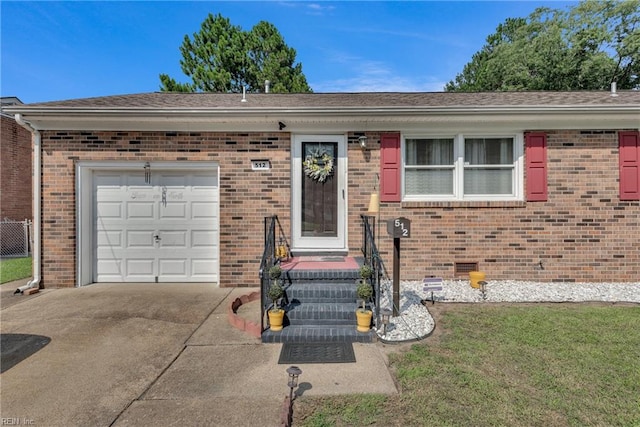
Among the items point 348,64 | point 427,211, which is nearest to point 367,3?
point 348,64

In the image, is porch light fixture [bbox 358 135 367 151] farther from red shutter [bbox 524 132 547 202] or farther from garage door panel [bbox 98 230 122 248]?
garage door panel [bbox 98 230 122 248]

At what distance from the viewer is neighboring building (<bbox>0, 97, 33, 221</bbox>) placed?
38.7ft

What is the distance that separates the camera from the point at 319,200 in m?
6.29

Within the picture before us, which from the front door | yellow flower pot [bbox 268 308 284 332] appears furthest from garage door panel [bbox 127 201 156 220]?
yellow flower pot [bbox 268 308 284 332]

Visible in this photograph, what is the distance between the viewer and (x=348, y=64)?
43.9 feet

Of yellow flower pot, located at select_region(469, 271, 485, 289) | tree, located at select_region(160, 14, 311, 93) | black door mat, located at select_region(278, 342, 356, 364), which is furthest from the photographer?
tree, located at select_region(160, 14, 311, 93)

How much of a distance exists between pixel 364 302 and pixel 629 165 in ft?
19.8

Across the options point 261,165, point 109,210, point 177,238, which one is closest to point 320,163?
point 261,165

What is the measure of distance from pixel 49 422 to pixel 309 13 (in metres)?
9.87

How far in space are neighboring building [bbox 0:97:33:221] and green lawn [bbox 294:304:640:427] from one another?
14.9 metres

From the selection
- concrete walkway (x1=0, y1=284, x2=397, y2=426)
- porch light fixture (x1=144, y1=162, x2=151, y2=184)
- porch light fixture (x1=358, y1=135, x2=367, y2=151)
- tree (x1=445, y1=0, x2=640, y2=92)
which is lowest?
concrete walkway (x1=0, y1=284, x2=397, y2=426)

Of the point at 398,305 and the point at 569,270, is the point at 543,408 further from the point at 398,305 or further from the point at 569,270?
the point at 569,270

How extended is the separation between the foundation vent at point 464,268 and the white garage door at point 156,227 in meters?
4.85

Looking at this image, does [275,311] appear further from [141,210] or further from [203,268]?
[141,210]
